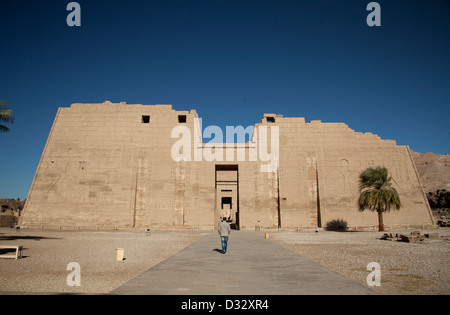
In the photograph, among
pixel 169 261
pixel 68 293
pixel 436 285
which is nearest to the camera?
pixel 68 293

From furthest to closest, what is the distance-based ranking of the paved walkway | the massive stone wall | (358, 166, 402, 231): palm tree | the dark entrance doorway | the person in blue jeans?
the dark entrance doorway
the massive stone wall
(358, 166, 402, 231): palm tree
the person in blue jeans
the paved walkway

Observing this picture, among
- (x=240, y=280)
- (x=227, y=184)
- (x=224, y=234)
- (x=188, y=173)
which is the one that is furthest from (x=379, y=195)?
(x=240, y=280)

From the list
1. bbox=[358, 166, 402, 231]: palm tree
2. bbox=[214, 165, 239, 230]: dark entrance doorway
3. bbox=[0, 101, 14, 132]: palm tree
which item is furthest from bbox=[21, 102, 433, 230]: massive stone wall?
bbox=[0, 101, 14, 132]: palm tree

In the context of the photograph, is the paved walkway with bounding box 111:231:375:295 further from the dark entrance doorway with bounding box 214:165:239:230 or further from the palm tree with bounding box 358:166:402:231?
the dark entrance doorway with bounding box 214:165:239:230

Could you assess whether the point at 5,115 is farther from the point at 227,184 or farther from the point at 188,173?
the point at 227,184

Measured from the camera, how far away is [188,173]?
28.9 meters

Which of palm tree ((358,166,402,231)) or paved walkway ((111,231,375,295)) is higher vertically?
palm tree ((358,166,402,231))

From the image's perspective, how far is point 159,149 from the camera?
29.7 meters

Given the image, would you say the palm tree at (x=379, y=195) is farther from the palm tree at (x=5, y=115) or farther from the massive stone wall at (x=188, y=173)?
the palm tree at (x=5, y=115)

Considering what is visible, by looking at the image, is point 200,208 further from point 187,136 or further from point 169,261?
point 169,261

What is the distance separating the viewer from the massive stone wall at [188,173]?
27.9 metres

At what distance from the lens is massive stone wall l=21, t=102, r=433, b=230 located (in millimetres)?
27891
